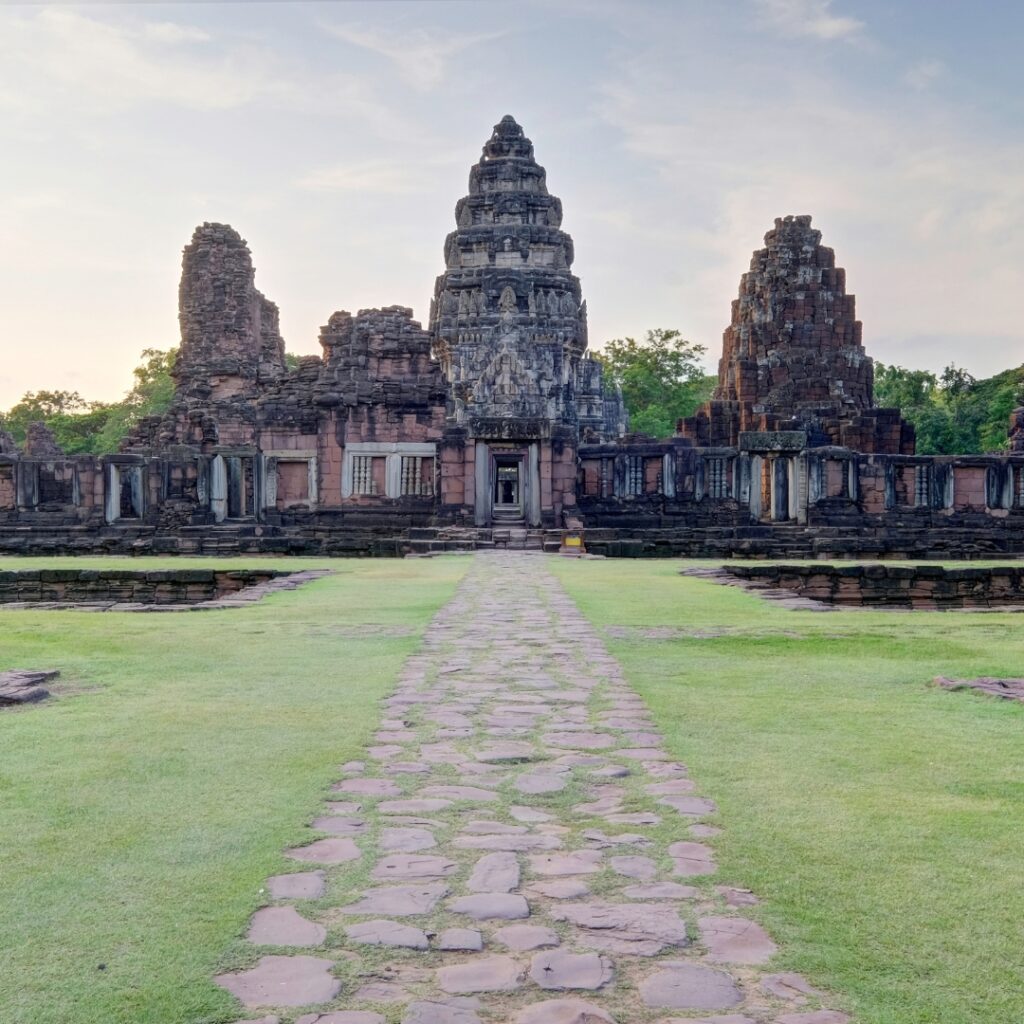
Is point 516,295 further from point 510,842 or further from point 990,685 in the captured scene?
point 510,842

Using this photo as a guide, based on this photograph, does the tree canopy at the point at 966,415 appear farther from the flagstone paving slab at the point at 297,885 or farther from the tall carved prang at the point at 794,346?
the flagstone paving slab at the point at 297,885

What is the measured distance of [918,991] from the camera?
2.81m

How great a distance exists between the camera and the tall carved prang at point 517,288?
45688 millimetres

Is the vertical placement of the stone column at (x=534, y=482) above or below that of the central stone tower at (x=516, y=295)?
below

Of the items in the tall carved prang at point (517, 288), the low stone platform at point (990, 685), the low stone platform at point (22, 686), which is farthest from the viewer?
the tall carved prang at point (517, 288)

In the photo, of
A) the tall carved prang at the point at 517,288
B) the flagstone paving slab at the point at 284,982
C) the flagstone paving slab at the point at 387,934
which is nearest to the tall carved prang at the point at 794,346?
the tall carved prang at the point at 517,288

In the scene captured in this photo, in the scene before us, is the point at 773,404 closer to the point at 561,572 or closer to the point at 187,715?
the point at 561,572

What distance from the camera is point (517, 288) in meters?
46.4

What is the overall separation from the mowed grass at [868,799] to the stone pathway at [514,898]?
16cm

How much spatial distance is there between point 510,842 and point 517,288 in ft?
143

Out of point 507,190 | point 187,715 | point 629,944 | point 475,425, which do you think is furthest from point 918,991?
point 507,190

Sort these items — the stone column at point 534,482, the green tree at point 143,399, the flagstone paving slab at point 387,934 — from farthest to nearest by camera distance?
the green tree at point 143,399 < the stone column at point 534,482 < the flagstone paving slab at point 387,934

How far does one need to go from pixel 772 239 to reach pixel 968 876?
39363 mm

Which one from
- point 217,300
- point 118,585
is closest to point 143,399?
point 217,300
